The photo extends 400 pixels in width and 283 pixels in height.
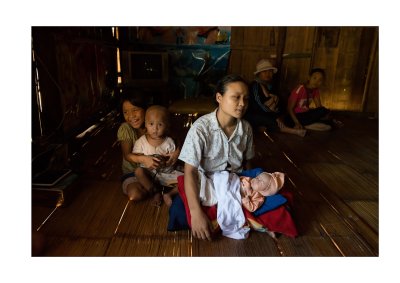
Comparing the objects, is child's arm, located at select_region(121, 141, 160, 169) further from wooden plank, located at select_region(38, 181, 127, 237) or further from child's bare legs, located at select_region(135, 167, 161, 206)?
wooden plank, located at select_region(38, 181, 127, 237)

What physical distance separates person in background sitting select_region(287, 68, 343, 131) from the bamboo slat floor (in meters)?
1.30

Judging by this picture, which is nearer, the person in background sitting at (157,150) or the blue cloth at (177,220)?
the blue cloth at (177,220)

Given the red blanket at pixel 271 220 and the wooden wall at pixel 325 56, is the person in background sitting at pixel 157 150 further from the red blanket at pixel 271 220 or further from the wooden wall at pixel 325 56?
the wooden wall at pixel 325 56

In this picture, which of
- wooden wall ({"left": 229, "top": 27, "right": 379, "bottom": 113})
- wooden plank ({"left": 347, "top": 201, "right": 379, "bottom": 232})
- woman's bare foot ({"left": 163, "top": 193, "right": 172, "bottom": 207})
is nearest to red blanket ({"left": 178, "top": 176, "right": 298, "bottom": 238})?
woman's bare foot ({"left": 163, "top": 193, "right": 172, "bottom": 207})

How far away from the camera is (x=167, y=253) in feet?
4.99

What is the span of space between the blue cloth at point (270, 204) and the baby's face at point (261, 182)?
83 mm

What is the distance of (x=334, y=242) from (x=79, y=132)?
2.77 meters

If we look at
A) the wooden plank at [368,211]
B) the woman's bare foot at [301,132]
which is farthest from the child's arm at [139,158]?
the woman's bare foot at [301,132]

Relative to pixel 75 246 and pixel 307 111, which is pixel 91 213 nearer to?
pixel 75 246

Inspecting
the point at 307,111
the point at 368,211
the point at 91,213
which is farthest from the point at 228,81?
the point at 307,111

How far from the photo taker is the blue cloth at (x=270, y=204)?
167 centimetres

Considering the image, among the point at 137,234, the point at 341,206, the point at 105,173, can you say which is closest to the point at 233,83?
the point at 137,234

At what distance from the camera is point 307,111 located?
4.37 m

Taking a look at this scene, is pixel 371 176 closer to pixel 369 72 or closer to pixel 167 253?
pixel 167 253
